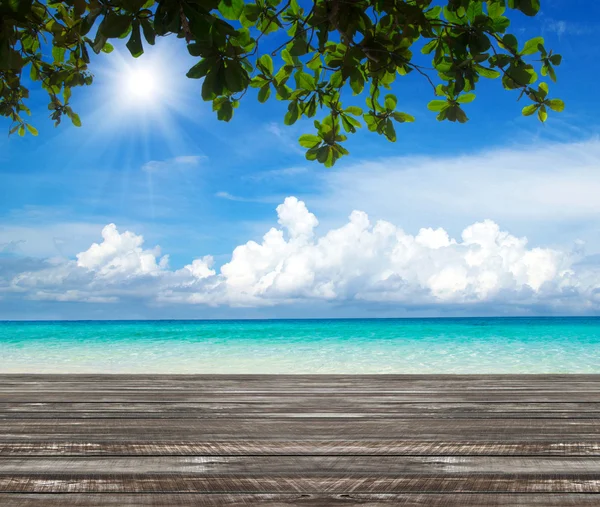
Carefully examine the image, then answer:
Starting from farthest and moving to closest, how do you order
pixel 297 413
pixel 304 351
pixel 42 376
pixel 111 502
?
pixel 304 351 → pixel 42 376 → pixel 297 413 → pixel 111 502

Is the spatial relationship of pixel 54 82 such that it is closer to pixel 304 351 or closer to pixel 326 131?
pixel 326 131

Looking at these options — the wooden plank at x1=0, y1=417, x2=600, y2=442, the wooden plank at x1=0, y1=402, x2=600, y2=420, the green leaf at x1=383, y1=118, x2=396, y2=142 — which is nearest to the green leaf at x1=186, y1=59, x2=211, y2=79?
the green leaf at x1=383, y1=118, x2=396, y2=142

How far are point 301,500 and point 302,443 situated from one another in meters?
0.57

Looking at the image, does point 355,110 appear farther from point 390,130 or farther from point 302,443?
point 302,443

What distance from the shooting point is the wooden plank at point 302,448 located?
194 cm

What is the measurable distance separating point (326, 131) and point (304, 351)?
52.4ft

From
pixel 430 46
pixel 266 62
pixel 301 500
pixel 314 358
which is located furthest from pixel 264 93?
pixel 314 358

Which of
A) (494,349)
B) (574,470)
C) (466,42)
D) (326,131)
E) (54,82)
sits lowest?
(494,349)

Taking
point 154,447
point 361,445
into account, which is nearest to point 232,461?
point 154,447

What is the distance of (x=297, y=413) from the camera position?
2.59 metres

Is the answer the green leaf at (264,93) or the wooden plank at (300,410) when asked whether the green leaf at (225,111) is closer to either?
the green leaf at (264,93)

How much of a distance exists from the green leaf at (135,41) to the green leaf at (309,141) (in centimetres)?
75

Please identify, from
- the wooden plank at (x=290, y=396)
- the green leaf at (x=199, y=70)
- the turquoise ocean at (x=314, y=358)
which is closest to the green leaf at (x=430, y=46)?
the green leaf at (x=199, y=70)

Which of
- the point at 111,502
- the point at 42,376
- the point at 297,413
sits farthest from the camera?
the point at 42,376
